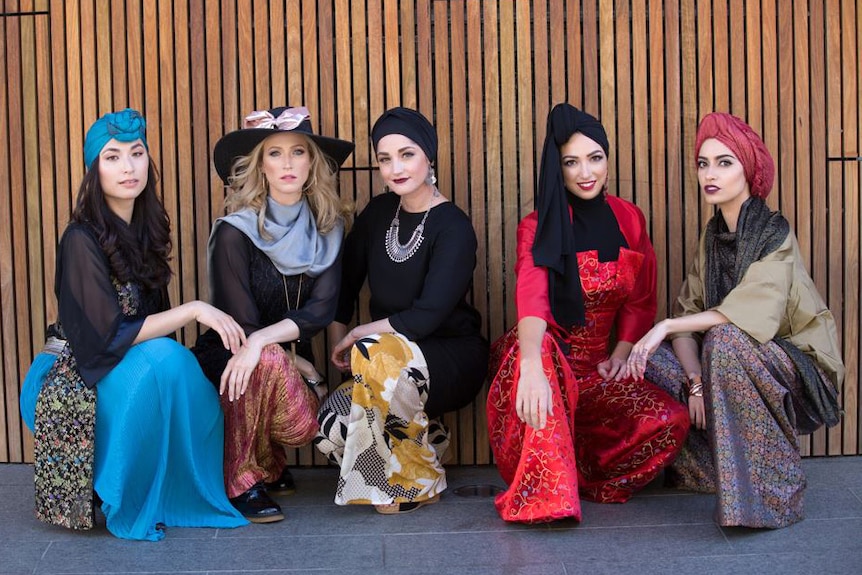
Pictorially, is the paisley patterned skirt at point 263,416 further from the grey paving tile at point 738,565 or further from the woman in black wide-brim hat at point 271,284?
the grey paving tile at point 738,565

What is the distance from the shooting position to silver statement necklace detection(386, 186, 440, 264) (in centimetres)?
439

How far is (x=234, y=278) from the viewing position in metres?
4.27

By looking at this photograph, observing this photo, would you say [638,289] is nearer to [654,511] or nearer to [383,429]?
[654,511]

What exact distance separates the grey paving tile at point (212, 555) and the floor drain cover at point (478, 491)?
0.67 m

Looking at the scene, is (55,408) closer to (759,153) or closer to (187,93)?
(187,93)

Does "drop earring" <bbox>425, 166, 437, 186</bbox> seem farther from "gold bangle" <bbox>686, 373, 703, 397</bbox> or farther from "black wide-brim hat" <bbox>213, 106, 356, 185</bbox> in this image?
"gold bangle" <bbox>686, 373, 703, 397</bbox>

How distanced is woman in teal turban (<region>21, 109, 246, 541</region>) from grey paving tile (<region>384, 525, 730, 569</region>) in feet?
2.38

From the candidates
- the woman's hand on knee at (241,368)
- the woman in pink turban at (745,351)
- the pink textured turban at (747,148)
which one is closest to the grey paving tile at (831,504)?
the woman in pink turban at (745,351)

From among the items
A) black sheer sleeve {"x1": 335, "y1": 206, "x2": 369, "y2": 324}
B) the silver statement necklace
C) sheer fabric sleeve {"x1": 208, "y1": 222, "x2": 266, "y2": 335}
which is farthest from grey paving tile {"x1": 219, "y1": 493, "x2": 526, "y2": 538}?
the silver statement necklace

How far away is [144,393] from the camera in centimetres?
392

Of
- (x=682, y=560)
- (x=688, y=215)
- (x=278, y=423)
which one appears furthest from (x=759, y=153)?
(x=278, y=423)

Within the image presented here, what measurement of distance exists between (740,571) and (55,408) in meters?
2.39

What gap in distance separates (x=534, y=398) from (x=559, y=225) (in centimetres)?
70

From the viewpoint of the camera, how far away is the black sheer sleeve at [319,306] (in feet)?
14.0
